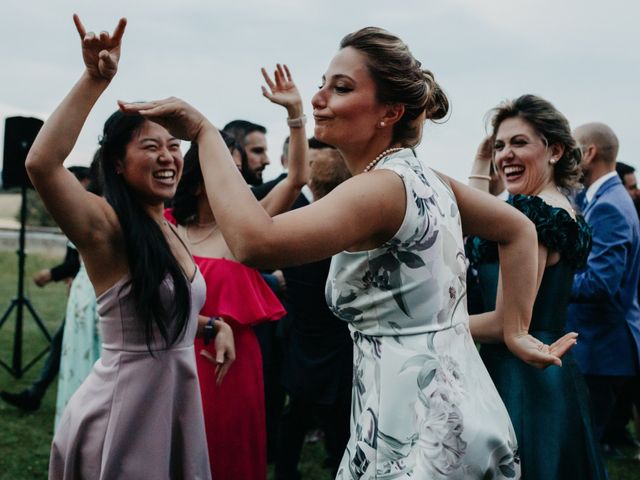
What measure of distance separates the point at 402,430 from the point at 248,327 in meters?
2.03

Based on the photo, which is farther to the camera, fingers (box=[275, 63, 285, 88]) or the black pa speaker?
the black pa speaker

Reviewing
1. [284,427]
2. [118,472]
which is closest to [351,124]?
[118,472]

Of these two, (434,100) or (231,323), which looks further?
(231,323)

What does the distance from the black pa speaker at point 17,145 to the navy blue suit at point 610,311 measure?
5790 mm

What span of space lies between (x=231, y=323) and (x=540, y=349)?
1796 mm

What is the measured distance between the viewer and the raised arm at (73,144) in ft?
6.86

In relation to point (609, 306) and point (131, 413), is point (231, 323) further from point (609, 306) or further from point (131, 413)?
point (609, 306)

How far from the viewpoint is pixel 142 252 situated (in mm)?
2607

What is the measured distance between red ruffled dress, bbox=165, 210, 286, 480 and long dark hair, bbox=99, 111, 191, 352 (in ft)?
2.63

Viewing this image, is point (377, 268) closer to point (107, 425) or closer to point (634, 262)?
point (107, 425)

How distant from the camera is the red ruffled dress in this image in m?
3.41

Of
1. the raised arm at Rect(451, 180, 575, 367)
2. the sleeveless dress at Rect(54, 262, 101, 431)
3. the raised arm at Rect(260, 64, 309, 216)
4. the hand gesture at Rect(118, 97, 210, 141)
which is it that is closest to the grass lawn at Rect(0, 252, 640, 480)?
the sleeveless dress at Rect(54, 262, 101, 431)

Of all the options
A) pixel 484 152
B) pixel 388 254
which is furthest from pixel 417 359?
pixel 484 152

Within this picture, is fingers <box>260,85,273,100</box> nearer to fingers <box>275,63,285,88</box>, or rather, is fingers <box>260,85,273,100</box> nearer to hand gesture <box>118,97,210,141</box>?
fingers <box>275,63,285,88</box>
